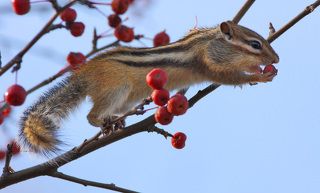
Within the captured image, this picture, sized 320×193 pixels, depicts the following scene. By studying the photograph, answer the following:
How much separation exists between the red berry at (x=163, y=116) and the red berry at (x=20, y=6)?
1.17 meters

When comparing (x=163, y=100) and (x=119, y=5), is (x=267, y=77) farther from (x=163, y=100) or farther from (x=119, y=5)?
(x=119, y=5)

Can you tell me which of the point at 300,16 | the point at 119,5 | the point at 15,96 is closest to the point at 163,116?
the point at 119,5

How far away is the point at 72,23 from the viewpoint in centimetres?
341

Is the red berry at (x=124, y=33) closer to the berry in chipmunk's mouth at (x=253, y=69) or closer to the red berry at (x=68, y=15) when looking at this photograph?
the red berry at (x=68, y=15)

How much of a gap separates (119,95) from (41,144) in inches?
48.4

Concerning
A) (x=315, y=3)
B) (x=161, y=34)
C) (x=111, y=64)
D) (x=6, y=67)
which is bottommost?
(x=6, y=67)

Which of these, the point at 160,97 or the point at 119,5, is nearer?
the point at 119,5

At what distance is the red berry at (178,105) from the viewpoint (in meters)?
3.74

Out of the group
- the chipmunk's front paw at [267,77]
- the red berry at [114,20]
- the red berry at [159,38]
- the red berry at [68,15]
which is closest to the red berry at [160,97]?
the red berry at [159,38]

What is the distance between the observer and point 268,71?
5.41 meters

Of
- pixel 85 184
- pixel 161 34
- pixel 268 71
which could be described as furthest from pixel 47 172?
pixel 268 71

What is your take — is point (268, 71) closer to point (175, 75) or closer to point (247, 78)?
point (247, 78)

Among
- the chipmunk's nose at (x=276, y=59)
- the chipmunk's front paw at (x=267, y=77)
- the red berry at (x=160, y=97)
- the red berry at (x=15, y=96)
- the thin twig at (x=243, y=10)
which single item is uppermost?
the chipmunk's nose at (x=276, y=59)

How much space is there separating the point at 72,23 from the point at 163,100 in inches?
31.4
